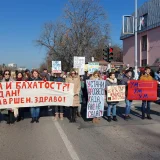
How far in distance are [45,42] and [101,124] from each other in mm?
49338

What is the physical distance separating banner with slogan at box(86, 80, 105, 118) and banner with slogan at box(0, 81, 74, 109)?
24.6 inches

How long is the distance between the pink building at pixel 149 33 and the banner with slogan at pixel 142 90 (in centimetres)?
2307

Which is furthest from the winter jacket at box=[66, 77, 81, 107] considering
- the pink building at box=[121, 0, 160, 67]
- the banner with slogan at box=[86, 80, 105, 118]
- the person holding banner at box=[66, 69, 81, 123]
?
the pink building at box=[121, 0, 160, 67]

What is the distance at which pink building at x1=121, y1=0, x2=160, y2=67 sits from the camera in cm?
3159

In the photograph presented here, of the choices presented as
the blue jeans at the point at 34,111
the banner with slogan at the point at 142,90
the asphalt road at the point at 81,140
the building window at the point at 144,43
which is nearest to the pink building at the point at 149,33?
the building window at the point at 144,43

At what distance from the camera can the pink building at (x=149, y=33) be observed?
3159cm

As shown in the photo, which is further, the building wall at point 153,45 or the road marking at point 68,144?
the building wall at point 153,45

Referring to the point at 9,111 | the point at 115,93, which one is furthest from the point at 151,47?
the point at 9,111

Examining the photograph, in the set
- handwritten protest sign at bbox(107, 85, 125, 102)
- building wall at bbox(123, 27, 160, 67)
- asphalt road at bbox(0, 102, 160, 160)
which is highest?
building wall at bbox(123, 27, 160, 67)

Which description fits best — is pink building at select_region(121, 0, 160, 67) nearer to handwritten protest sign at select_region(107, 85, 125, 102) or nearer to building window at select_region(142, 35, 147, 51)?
building window at select_region(142, 35, 147, 51)

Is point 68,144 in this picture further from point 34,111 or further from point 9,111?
point 9,111

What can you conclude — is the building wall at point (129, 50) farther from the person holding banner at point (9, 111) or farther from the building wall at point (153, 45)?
the person holding banner at point (9, 111)

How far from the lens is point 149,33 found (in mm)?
33406

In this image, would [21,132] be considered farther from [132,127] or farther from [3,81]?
[132,127]
